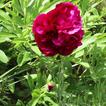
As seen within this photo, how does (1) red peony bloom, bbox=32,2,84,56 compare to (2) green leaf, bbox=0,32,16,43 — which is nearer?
(1) red peony bloom, bbox=32,2,84,56

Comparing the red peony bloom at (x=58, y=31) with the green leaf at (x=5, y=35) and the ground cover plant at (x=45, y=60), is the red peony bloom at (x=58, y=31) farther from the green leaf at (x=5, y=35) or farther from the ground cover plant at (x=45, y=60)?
the green leaf at (x=5, y=35)

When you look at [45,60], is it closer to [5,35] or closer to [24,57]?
[24,57]

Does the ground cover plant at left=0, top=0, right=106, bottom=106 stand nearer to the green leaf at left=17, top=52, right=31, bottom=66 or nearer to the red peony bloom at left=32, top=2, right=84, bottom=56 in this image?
the green leaf at left=17, top=52, right=31, bottom=66

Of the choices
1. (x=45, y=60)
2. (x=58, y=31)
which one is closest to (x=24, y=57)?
(x=45, y=60)

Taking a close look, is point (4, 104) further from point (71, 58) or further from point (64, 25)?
point (64, 25)

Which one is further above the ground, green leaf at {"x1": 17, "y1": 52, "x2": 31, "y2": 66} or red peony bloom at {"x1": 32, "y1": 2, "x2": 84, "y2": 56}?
red peony bloom at {"x1": 32, "y1": 2, "x2": 84, "y2": 56}

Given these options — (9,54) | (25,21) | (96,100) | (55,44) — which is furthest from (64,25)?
(9,54)

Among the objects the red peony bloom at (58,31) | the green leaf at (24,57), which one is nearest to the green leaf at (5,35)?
the green leaf at (24,57)

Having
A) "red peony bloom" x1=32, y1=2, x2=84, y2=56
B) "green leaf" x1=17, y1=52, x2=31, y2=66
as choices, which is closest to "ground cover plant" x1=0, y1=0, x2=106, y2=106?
"green leaf" x1=17, y1=52, x2=31, y2=66
